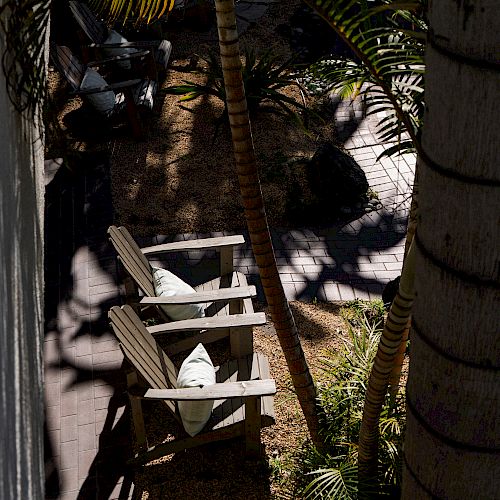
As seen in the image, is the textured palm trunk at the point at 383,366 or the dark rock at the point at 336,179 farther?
the dark rock at the point at 336,179

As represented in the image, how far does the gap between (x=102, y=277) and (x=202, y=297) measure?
173 cm

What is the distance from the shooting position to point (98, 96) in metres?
7.80

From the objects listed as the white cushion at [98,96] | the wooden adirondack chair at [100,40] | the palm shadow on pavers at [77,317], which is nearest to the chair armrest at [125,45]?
the wooden adirondack chair at [100,40]

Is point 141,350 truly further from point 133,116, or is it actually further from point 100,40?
point 100,40

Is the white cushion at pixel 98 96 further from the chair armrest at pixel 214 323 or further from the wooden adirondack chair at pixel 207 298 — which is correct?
the chair armrest at pixel 214 323

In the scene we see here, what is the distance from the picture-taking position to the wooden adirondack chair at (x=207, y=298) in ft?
14.3

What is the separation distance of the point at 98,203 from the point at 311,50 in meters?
4.42

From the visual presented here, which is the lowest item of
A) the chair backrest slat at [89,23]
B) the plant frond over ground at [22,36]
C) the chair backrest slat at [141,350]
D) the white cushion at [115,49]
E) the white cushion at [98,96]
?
the chair backrest slat at [141,350]

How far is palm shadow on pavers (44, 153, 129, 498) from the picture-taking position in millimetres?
4508

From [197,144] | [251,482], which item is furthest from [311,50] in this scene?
[251,482]

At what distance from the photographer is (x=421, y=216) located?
1.04m

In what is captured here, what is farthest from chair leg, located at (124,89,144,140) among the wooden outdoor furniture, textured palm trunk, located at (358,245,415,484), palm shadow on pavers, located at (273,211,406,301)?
textured palm trunk, located at (358,245,415,484)

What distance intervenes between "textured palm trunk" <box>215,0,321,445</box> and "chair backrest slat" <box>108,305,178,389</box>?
0.80 metres

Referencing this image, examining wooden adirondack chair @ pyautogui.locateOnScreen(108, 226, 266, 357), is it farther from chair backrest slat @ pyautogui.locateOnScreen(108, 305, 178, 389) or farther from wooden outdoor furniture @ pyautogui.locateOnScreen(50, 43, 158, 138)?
wooden outdoor furniture @ pyautogui.locateOnScreen(50, 43, 158, 138)
